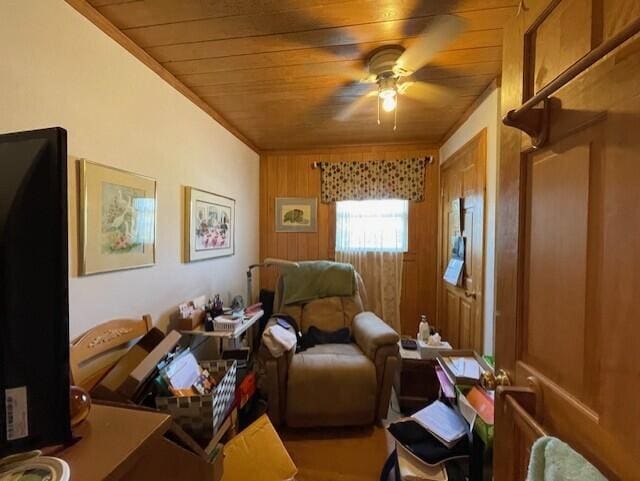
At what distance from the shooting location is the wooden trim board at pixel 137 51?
1270 millimetres

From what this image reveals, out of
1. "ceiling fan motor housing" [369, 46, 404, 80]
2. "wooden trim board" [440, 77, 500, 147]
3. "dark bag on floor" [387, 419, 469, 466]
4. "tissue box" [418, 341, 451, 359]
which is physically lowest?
"dark bag on floor" [387, 419, 469, 466]

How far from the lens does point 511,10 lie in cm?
131

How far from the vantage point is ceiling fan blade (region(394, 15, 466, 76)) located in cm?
122

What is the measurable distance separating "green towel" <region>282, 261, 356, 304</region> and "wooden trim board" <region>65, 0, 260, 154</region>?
142 centimetres

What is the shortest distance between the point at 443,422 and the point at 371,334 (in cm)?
74

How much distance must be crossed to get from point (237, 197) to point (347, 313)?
1.45 meters

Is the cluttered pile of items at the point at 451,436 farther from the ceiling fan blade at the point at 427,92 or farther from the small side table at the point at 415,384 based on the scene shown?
the ceiling fan blade at the point at 427,92

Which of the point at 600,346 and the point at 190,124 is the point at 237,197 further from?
the point at 600,346

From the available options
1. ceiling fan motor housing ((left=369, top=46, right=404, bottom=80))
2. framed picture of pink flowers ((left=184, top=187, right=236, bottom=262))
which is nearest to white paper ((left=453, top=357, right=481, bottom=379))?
ceiling fan motor housing ((left=369, top=46, right=404, bottom=80))

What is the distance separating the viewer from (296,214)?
3.46 m

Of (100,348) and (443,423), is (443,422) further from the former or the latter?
(100,348)

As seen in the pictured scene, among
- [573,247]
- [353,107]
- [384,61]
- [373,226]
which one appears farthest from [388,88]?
[373,226]

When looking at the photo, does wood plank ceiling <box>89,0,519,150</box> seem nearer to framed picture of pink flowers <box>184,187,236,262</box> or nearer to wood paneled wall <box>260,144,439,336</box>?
framed picture of pink flowers <box>184,187,236,262</box>

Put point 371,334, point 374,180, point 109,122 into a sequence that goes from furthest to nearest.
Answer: point 374,180, point 371,334, point 109,122
